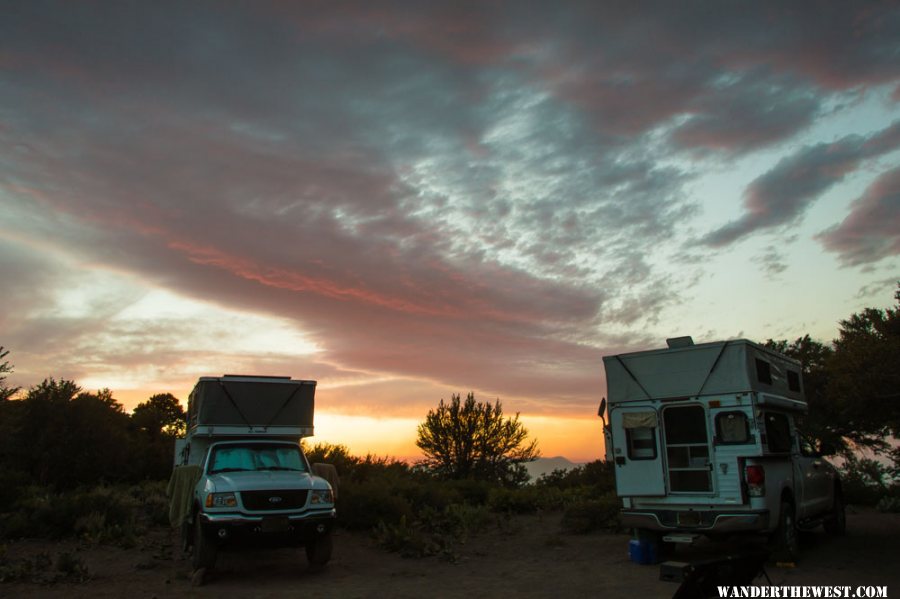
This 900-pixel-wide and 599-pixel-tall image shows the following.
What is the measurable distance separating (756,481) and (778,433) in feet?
4.84

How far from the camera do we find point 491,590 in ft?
32.0

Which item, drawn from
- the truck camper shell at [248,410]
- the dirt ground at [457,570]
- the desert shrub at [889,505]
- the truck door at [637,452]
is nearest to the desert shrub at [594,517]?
the dirt ground at [457,570]

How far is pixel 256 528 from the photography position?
10.4 meters

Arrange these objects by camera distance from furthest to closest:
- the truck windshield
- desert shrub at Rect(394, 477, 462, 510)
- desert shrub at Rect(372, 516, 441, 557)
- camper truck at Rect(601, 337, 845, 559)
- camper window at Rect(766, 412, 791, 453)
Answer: desert shrub at Rect(394, 477, 462, 510)
desert shrub at Rect(372, 516, 441, 557)
the truck windshield
camper window at Rect(766, 412, 791, 453)
camper truck at Rect(601, 337, 845, 559)

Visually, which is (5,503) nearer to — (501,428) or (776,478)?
(776,478)

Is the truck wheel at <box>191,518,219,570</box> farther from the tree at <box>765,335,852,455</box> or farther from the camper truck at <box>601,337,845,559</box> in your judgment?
the tree at <box>765,335,852,455</box>

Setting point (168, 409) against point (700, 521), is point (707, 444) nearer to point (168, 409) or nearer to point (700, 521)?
point (700, 521)

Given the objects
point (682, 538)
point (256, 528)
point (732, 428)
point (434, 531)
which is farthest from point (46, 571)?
point (732, 428)

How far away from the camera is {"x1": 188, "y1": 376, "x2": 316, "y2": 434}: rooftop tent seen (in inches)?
539

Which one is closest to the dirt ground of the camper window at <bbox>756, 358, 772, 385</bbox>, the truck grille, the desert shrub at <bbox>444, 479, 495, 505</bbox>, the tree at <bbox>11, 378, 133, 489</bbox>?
the truck grille

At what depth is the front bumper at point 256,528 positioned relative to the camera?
33.8 ft

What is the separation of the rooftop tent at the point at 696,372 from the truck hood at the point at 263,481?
5291 millimetres

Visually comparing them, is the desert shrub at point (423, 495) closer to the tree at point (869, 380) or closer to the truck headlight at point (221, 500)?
the truck headlight at point (221, 500)

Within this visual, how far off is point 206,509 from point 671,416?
7652 millimetres
